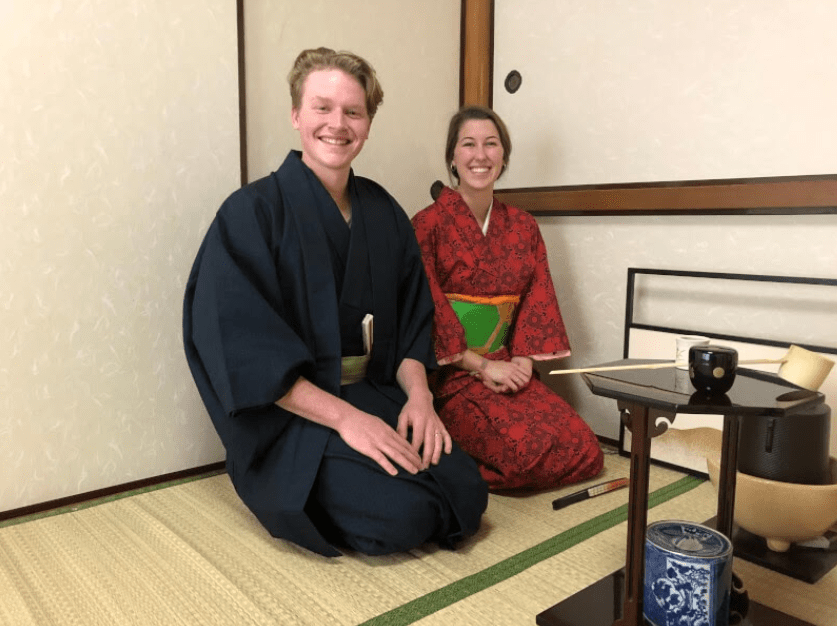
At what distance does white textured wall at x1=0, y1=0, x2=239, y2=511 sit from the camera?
6.89ft

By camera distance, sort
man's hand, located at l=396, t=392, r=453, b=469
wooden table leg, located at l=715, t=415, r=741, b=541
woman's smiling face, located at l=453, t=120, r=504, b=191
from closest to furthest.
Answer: wooden table leg, located at l=715, t=415, r=741, b=541 < man's hand, located at l=396, t=392, r=453, b=469 < woman's smiling face, located at l=453, t=120, r=504, b=191

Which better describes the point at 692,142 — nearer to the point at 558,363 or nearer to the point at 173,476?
the point at 558,363

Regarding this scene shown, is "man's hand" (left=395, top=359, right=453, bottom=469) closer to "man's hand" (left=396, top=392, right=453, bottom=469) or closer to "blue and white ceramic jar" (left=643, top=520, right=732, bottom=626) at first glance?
"man's hand" (left=396, top=392, right=453, bottom=469)

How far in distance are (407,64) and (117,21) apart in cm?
128

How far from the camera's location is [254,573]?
1.80 metres

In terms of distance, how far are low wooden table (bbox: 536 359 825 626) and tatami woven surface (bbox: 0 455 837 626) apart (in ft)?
0.46

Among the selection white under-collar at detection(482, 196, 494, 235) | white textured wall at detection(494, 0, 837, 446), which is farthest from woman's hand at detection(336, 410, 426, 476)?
white textured wall at detection(494, 0, 837, 446)

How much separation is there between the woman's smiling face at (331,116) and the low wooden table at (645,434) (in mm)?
1066

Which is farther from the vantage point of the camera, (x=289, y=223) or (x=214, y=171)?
(x=214, y=171)

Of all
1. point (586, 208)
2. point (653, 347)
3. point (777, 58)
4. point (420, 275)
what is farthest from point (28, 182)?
point (777, 58)

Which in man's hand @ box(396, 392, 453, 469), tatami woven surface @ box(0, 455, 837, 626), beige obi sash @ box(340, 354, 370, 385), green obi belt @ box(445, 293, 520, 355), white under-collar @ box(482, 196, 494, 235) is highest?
white under-collar @ box(482, 196, 494, 235)

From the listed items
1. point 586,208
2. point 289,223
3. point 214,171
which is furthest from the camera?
point 586,208

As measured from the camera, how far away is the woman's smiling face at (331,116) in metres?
2.07

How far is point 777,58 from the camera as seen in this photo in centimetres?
229
